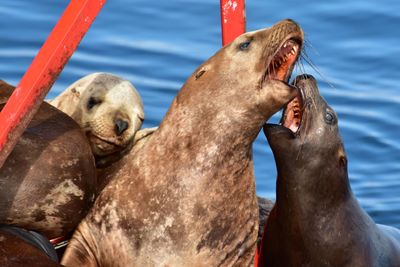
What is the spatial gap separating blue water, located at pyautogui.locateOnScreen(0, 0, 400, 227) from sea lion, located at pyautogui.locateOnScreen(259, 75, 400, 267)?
3.40 m

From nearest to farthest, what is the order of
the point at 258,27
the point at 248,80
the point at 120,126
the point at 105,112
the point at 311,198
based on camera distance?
the point at 248,80, the point at 311,198, the point at 120,126, the point at 105,112, the point at 258,27

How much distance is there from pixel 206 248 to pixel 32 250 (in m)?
0.97

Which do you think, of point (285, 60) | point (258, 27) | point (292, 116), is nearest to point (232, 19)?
point (285, 60)

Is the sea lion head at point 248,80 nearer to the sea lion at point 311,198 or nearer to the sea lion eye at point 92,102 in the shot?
the sea lion at point 311,198

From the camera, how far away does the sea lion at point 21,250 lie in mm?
8398

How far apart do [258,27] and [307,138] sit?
21.2 ft

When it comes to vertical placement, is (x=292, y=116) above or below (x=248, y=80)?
below

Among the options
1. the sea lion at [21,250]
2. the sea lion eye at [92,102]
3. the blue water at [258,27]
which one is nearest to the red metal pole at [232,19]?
the sea lion eye at [92,102]

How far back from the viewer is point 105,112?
1020 centimetres

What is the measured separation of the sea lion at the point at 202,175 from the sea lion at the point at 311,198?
705 mm

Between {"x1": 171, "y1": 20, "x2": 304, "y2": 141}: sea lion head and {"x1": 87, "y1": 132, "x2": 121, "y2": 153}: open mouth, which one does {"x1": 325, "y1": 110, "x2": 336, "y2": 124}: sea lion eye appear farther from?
{"x1": 87, "y1": 132, "x2": 121, "y2": 153}: open mouth

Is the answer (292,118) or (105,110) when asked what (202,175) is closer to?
(292,118)

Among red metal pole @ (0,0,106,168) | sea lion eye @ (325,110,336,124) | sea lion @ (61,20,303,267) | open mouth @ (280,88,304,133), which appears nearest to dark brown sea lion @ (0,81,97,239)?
sea lion @ (61,20,303,267)

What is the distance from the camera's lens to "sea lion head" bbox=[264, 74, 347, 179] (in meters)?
9.64
